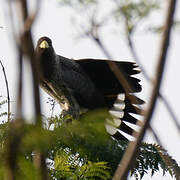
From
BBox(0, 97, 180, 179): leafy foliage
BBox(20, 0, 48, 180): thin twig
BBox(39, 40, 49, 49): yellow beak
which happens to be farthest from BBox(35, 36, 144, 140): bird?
BBox(20, 0, 48, 180): thin twig

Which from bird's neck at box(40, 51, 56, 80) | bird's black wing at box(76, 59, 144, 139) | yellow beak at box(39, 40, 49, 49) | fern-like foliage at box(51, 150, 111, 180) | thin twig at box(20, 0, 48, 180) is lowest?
thin twig at box(20, 0, 48, 180)

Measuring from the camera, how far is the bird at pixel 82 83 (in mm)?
4535

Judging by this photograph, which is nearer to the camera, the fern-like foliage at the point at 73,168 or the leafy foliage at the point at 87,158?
the leafy foliage at the point at 87,158

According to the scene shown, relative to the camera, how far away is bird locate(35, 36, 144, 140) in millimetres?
4535

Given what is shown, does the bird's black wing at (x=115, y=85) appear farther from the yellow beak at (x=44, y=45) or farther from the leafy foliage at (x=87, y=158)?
the leafy foliage at (x=87, y=158)

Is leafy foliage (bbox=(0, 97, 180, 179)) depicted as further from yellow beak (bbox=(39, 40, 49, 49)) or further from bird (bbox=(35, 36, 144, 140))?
yellow beak (bbox=(39, 40, 49, 49))

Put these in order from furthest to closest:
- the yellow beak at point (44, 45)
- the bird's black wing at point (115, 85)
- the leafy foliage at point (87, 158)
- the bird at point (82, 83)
Answer: the yellow beak at point (44, 45) < the bird at point (82, 83) < the bird's black wing at point (115, 85) < the leafy foliage at point (87, 158)

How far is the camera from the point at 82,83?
4.95 m

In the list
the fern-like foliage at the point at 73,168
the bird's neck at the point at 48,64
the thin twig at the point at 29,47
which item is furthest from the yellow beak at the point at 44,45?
the thin twig at the point at 29,47

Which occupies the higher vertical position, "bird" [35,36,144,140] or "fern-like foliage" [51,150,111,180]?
"bird" [35,36,144,140]

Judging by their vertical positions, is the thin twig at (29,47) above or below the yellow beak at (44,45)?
below

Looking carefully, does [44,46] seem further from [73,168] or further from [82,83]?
[73,168]

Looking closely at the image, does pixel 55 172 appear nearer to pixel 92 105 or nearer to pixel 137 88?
pixel 137 88

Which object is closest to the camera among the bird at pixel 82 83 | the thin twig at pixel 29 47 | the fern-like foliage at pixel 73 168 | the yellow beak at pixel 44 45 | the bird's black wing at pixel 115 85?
the thin twig at pixel 29 47
